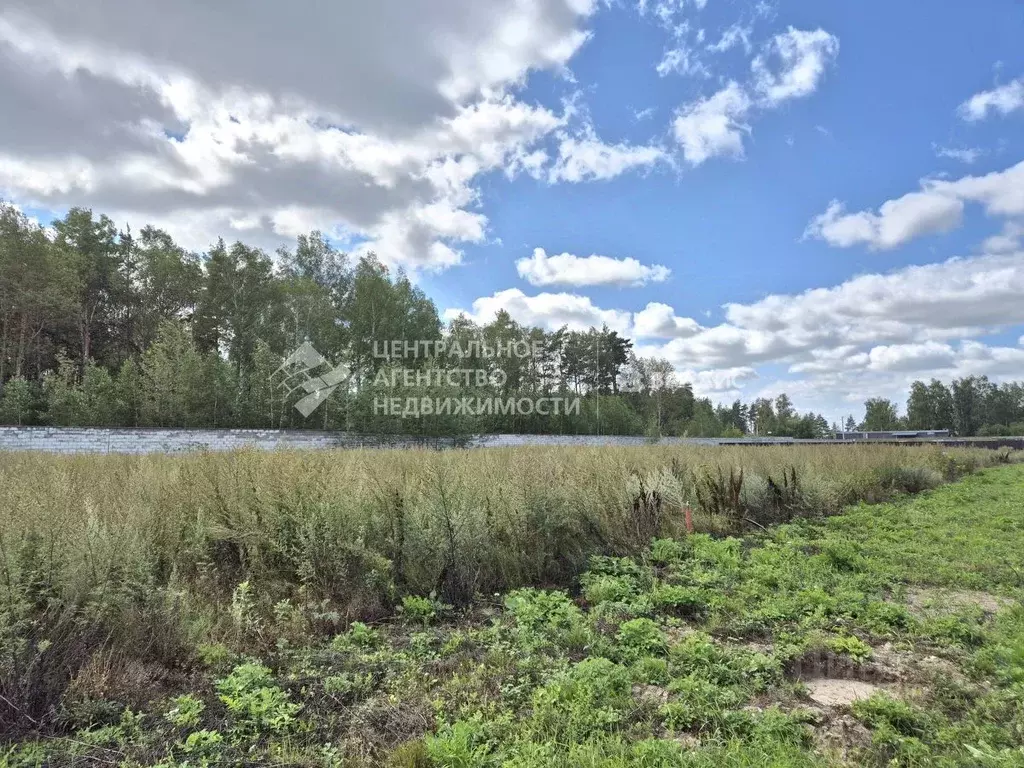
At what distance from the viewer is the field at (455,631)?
101 inches

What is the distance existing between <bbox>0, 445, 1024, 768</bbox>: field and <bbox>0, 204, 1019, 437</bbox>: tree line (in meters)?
19.6

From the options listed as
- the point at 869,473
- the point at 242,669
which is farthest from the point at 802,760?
the point at 869,473

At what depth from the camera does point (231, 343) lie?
115 feet

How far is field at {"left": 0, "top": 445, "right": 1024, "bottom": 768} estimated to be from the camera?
256 cm

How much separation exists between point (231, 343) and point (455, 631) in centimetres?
3679

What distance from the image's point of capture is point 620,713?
2799mm

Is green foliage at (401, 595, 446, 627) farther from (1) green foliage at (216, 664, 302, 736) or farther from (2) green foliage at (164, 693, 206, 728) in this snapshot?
(2) green foliage at (164, 693, 206, 728)

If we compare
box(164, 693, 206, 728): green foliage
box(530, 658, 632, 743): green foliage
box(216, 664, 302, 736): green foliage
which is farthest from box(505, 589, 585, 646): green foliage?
box(164, 693, 206, 728): green foliage

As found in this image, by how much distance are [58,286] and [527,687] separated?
3496 cm

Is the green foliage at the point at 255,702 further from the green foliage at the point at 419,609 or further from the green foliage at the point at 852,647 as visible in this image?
the green foliage at the point at 852,647

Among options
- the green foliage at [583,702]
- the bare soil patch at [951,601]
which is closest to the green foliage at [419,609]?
the green foliage at [583,702]

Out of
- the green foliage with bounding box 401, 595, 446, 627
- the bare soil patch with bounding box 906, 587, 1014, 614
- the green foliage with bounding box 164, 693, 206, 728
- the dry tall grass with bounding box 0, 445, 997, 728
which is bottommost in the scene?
the bare soil patch with bounding box 906, 587, 1014, 614

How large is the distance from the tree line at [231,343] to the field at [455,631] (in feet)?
64.3

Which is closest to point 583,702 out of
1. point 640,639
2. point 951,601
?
point 640,639
